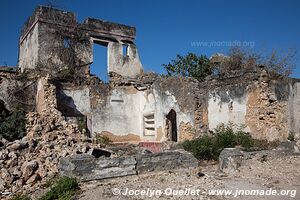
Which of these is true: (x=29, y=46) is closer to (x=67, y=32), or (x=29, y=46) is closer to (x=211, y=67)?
(x=67, y=32)

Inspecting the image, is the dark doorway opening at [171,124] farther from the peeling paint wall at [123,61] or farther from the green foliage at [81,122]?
the peeling paint wall at [123,61]

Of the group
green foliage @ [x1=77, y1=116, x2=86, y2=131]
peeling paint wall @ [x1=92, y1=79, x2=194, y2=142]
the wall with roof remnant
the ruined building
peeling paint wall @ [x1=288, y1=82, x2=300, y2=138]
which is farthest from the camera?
the wall with roof remnant

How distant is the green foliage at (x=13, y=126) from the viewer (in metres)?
12.9

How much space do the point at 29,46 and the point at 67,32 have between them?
2.71 meters

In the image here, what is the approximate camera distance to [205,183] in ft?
23.7

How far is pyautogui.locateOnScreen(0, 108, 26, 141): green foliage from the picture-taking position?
12.9 metres

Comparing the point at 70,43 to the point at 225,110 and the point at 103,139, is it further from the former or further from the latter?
the point at 225,110

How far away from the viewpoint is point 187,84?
16203 mm

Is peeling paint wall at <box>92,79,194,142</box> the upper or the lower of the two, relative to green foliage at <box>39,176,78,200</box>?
upper

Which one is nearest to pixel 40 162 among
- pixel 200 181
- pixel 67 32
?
pixel 200 181

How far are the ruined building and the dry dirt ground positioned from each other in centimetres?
482

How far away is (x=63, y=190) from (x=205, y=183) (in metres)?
3.17

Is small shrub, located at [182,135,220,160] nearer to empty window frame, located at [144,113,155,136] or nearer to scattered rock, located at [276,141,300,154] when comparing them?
scattered rock, located at [276,141,300,154]

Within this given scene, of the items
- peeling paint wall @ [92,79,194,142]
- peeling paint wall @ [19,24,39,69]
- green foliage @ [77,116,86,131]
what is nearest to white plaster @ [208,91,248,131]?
peeling paint wall @ [92,79,194,142]
